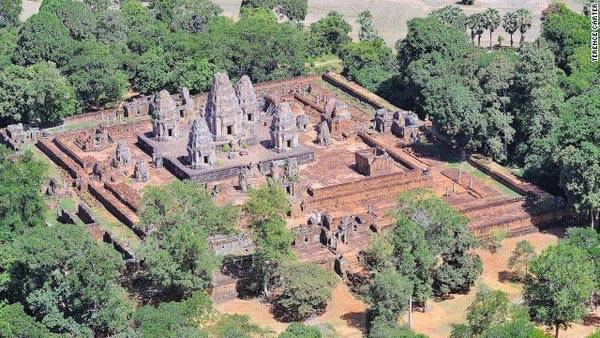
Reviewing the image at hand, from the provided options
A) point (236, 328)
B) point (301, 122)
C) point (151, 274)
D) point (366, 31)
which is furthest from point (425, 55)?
point (236, 328)

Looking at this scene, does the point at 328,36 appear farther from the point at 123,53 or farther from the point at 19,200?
the point at 19,200

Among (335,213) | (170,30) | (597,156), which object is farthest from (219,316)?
A: (170,30)

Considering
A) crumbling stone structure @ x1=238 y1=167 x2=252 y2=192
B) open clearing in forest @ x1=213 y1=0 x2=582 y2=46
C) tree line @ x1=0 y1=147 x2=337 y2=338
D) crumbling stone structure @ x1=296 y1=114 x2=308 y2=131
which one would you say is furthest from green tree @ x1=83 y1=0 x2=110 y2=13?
tree line @ x1=0 y1=147 x2=337 y2=338

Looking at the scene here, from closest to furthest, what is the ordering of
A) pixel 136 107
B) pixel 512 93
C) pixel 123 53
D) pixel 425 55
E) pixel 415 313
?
pixel 415 313, pixel 512 93, pixel 425 55, pixel 136 107, pixel 123 53

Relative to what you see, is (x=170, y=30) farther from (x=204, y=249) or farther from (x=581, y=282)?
(x=581, y=282)

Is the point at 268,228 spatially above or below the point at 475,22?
below

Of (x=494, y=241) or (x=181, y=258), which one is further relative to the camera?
(x=494, y=241)
